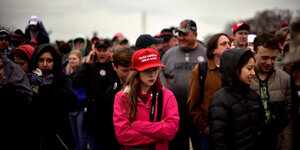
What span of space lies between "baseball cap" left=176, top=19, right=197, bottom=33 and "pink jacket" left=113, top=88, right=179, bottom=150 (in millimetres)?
2100

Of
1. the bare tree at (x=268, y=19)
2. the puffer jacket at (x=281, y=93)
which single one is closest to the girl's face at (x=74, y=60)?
the puffer jacket at (x=281, y=93)

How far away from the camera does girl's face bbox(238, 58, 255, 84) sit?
9.05 ft

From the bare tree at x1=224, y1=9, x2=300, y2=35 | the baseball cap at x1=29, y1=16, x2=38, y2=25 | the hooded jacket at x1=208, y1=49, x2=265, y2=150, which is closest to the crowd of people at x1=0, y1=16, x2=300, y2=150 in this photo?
the hooded jacket at x1=208, y1=49, x2=265, y2=150

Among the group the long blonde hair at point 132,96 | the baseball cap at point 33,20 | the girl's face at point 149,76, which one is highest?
the baseball cap at point 33,20

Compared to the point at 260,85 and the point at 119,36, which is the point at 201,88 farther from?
the point at 119,36

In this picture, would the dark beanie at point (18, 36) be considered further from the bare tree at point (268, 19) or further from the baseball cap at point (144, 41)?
the bare tree at point (268, 19)

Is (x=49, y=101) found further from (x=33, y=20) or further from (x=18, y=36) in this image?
(x=33, y=20)

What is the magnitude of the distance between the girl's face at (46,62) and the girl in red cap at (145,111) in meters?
1.45

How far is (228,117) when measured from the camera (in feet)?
8.78

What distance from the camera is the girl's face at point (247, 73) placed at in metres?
2.76

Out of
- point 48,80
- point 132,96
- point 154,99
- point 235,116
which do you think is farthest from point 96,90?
point 235,116

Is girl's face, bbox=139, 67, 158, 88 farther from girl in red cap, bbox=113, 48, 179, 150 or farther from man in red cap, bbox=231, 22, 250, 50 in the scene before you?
man in red cap, bbox=231, 22, 250, 50

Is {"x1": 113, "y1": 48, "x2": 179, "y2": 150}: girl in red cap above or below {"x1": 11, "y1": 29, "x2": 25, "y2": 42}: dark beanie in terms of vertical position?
below

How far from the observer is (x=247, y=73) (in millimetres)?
2758
